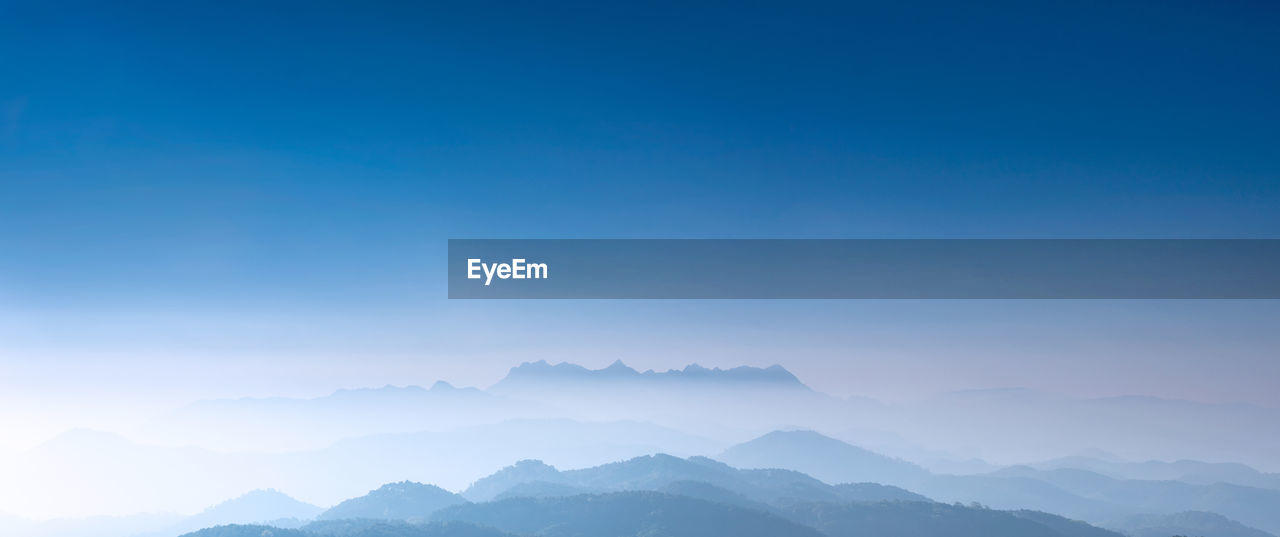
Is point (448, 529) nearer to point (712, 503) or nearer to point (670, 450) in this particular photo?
point (712, 503)

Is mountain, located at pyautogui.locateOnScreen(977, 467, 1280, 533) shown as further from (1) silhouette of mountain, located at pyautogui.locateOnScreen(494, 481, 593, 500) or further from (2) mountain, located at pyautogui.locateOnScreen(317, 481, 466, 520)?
(2) mountain, located at pyautogui.locateOnScreen(317, 481, 466, 520)

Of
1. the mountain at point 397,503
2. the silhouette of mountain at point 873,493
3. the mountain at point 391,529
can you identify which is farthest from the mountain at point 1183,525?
the mountain at point 397,503

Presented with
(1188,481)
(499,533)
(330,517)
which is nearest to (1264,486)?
(1188,481)

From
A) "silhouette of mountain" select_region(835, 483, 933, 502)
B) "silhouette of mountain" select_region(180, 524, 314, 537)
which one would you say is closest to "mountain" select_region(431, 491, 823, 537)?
"silhouette of mountain" select_region(835, 483, 933, 502)

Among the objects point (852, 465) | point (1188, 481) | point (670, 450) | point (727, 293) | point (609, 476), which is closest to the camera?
point (727, 293)

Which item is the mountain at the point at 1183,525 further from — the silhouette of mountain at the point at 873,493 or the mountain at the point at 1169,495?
the silhouette of mountain at the point at 873,493

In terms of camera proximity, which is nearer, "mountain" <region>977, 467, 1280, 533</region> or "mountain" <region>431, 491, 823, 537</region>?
"mountain" <region>431, 491, 823, 537</region>
